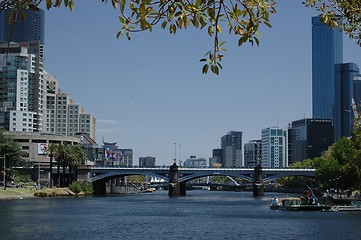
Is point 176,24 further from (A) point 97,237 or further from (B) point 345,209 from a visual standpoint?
(B) point 345,209

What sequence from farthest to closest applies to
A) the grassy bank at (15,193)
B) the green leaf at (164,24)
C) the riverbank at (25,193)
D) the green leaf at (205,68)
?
1. the riverbank at (25,193)
2. the grassy bank at (15,193)
3. the green leaf at (205,68)
4. the green leaf at (164,24)

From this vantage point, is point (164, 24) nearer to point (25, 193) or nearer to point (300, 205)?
point (300, 205)

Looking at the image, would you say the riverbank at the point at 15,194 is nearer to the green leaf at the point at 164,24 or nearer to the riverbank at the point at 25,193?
the riverbank at the point at 25,193

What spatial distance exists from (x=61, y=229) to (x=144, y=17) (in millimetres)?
77657

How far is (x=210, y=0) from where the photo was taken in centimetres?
1271

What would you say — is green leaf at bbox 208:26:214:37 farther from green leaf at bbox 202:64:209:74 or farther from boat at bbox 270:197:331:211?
boat at bbox 270:197:331:211

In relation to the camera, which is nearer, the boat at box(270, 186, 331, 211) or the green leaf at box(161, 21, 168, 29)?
the green leaf at box(161, 21, 168, 29)

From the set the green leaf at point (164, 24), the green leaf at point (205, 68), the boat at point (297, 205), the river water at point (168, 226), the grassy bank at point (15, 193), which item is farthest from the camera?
the grassy bank at point (15, 193)

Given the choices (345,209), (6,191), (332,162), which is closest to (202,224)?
(345,209)

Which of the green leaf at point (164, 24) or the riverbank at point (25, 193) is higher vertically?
the green leaf at point (164, 24)

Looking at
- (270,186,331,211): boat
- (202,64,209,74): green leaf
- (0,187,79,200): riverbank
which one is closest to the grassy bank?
(0,187,79,200): riverbank

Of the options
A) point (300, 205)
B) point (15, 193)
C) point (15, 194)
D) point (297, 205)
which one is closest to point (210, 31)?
point (300, 205)

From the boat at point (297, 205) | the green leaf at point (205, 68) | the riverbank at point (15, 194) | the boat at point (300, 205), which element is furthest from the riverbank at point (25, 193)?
the green leaf at point (205, 68)

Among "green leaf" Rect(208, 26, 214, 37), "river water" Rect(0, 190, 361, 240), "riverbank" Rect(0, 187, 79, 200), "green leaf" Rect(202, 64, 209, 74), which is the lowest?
"river water" Rect(0, 190, 361, 240)
